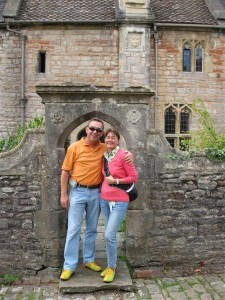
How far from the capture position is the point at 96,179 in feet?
18.6

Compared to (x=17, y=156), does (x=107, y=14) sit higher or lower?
higher

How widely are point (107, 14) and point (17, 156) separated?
36.0 feet

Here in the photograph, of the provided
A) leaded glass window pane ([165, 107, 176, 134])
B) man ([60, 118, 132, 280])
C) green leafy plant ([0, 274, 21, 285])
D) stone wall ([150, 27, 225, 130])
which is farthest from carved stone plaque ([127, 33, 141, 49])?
green leafy plant ([0, 274, 21, 285])

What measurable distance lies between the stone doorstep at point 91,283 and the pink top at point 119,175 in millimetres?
1132

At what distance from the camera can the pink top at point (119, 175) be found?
17.9 ft

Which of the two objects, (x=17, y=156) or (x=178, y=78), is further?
(x=178, y=78)

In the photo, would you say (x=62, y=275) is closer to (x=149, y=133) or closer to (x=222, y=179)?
(x=149, y=133)

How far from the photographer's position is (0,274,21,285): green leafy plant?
19.2 ft

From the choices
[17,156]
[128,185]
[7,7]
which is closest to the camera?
[128,185]

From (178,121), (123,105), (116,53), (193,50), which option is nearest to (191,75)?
(193,50)

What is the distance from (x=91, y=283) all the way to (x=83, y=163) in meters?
1.64

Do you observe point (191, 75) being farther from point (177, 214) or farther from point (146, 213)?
point (146, 213)

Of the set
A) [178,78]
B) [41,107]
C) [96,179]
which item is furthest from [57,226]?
[178,78]

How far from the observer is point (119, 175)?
5.49m
